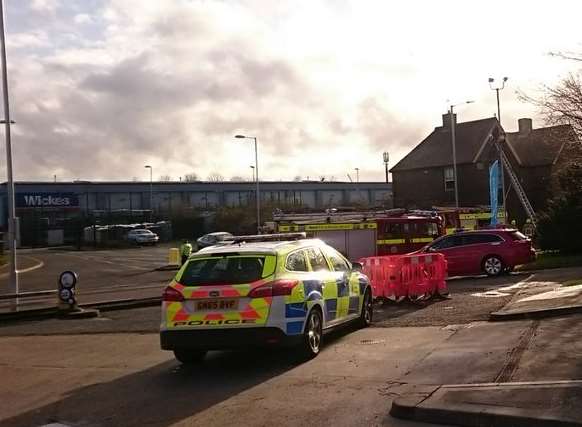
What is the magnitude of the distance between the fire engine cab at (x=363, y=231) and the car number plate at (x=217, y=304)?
56.5 ft

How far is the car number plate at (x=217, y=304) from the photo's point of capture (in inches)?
350

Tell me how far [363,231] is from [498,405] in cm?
2060

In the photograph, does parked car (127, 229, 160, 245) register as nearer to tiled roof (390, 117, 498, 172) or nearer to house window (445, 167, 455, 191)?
tiled roof (390, 117, 498, 172)

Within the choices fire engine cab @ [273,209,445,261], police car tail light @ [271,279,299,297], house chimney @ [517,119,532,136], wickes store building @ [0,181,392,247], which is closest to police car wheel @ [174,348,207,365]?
police car tail light @ [271,279,299,297]

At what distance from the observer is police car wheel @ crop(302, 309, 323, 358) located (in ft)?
30.4

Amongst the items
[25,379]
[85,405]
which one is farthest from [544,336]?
[25,379]

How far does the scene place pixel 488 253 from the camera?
870 inches

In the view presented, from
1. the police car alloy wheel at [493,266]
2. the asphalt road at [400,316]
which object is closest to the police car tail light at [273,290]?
the asphalt road at [400,316]

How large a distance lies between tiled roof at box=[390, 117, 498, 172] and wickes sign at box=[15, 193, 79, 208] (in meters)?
31.5

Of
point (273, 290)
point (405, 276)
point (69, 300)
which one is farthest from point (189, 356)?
point (69, 300)

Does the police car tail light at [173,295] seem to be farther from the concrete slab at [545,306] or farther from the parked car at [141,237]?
the parked car at [141,237]

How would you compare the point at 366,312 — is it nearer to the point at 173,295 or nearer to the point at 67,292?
the point at 173,295

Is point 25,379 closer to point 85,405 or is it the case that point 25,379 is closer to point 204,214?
point 85,405

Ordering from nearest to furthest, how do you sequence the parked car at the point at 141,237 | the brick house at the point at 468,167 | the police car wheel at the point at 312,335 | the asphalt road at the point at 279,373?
the asphalt road at the point at 279,373 → the police car wheel at the point at 312,335 → the brick house at the point at 468,167 → the parked car at the point at 141,237
